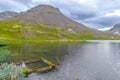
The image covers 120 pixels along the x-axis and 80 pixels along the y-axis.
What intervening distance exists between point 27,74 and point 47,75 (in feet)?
18.4

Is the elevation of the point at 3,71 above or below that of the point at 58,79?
above

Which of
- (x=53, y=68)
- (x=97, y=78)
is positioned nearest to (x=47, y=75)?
(x=53, y=68)

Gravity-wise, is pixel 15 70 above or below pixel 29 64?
above

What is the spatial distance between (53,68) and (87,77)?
43.0 ft

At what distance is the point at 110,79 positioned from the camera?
155 ft

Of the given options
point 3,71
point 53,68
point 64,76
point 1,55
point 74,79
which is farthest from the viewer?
point 53,68

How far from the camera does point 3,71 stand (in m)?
33.8

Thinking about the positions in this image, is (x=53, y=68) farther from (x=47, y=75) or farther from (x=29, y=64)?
A: (x=29, y=64)

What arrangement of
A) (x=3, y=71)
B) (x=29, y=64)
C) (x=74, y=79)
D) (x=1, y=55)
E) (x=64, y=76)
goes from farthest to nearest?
(x=29, y=64), (x=1, y=55), (x=64, y=76), (x=74, y=79), (x=3, y=71)

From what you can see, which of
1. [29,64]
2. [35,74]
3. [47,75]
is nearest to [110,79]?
[47,75]

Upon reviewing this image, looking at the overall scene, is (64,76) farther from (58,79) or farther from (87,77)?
(87,77)

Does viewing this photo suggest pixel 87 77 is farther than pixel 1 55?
No

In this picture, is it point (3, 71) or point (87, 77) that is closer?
point (3, 71)

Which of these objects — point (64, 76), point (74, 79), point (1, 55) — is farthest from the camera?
point (1, 55)
